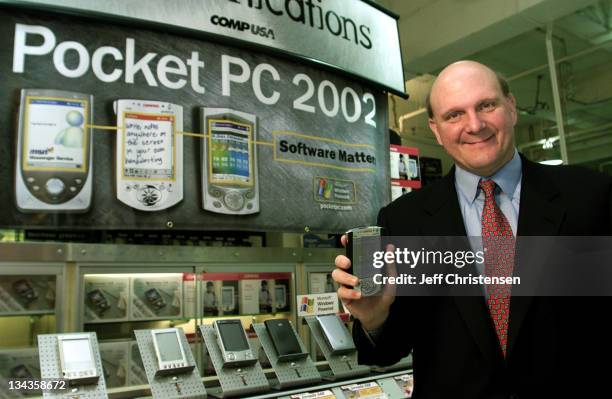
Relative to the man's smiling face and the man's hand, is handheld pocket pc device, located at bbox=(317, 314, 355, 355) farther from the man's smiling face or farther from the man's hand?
the man's smiling face

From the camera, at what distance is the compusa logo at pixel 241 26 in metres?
2.94

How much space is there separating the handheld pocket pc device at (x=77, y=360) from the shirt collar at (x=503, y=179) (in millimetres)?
1589

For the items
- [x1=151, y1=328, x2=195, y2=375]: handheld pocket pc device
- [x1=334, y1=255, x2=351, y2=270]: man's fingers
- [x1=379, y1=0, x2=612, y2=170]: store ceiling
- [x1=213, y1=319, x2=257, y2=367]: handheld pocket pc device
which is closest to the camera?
[x1=334, y1=255, x2=351, y2=270]: man's fingers

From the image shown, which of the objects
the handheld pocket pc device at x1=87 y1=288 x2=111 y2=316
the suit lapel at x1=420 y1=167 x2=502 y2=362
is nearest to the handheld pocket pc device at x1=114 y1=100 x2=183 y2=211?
the handheld pocket pc device at x1=87 y1=288 x2=111 y2=316

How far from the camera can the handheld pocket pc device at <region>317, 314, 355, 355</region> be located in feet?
8.71

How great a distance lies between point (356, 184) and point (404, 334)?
214cm

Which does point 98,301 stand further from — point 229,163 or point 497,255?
point 497,255

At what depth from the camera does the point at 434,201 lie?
1.46 metres

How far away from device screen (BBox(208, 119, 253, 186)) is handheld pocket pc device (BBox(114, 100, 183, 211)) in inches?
7.5

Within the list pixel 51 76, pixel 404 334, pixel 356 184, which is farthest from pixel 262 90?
pixel 404 334

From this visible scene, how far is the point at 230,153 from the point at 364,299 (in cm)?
180

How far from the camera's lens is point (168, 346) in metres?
2.23

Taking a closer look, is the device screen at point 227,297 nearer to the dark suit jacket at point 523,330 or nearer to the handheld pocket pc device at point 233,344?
the handheld pocket pc device at point 233,344

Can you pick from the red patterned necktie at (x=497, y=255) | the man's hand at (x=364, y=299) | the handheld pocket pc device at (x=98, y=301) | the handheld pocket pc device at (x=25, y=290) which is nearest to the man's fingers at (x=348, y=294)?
the man's hand at (x=364, y=299)
